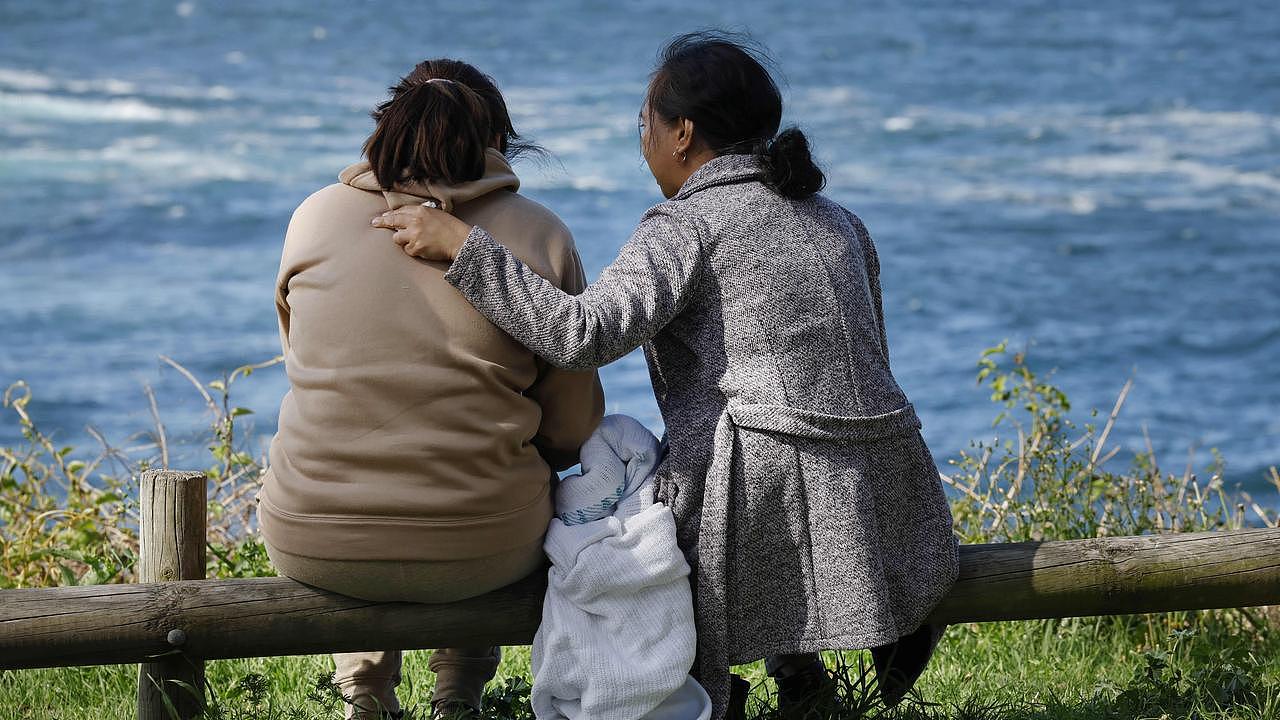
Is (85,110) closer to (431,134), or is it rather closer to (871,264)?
(431,134)

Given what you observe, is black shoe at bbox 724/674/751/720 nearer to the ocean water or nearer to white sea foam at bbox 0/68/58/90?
the ocean water

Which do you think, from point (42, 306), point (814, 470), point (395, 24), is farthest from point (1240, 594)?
point (395, 24)

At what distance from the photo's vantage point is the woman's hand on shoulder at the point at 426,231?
2521mm

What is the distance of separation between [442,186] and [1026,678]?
1995 millimetres

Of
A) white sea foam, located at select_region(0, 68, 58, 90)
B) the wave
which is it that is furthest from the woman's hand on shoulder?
white sea foam, located at select_region(0, 68, 58, 90)

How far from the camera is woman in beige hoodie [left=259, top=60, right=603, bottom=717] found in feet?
8.28

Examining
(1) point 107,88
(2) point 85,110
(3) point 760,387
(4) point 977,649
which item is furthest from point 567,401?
(1) point 107,88

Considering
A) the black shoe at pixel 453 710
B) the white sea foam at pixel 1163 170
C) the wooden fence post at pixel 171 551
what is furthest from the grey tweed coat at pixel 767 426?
the white sea foam at pixel 1163 170

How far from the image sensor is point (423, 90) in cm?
258

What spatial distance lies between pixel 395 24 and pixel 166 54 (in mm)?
5488

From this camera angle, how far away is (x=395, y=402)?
252 cm

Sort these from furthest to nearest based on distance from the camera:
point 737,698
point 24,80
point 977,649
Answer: point 24,80, point 977,649, point 737,698

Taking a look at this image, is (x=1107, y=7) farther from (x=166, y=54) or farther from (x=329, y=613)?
(x=329, y=613)

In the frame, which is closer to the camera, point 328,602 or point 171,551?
point 328,602
